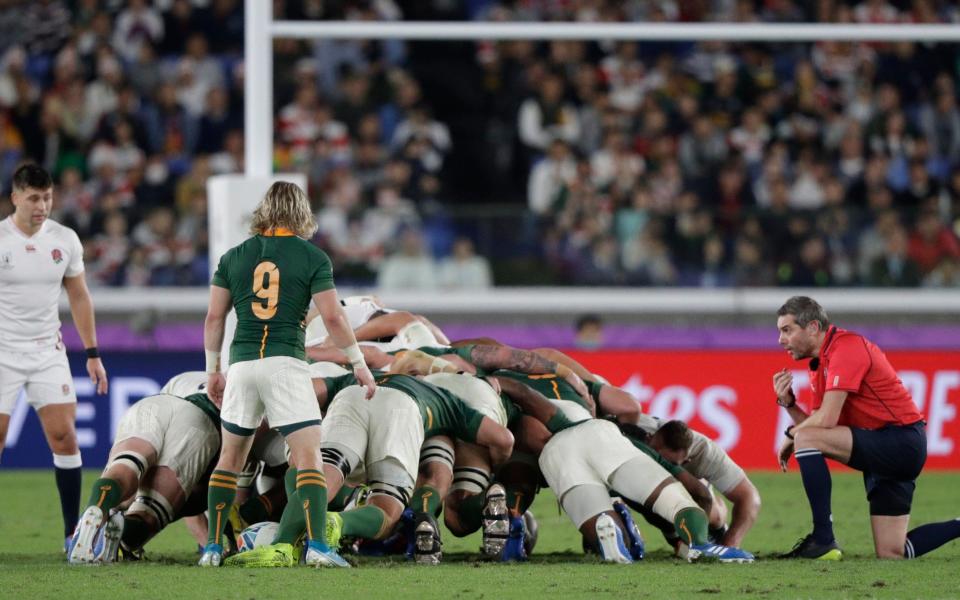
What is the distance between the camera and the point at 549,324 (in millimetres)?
16094

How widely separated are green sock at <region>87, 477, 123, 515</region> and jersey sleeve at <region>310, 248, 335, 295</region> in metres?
1.50

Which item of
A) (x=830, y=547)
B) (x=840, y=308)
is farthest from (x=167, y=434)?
(x=840, y=308)

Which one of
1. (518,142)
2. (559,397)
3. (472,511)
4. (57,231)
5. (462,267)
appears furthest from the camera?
(518,142)

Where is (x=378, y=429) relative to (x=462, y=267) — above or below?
below

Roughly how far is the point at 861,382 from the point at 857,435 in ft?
0.98

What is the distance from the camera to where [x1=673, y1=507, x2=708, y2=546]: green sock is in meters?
8.01

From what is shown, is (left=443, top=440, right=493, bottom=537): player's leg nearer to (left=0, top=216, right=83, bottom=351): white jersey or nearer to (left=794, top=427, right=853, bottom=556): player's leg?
(left=794, top=427, right=853, bottom=556): player's leg

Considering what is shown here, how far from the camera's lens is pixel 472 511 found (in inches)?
336

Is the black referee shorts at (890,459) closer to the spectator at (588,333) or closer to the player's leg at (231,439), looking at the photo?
the player's leg at (231,439)

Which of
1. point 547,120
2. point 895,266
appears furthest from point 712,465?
point 547,120

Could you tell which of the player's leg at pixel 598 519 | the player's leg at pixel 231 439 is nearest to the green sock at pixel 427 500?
the player's leg at pixel 598 519

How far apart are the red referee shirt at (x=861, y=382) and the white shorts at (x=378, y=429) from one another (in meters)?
2.32

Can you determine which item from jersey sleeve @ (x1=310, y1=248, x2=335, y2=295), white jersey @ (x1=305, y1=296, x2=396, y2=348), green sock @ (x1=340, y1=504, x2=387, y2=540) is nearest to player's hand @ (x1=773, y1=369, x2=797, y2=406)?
green sock @ (x1=340, y1=504, x2=387, y2=540)

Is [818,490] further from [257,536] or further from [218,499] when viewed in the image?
[218,499]
